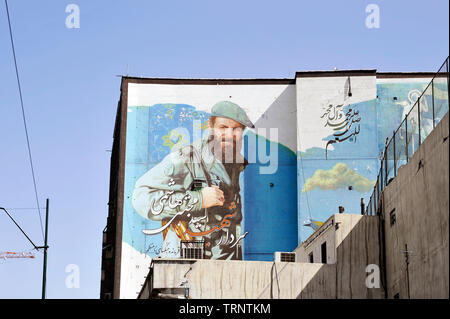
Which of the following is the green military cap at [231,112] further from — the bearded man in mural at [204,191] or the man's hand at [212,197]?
the man's hand at [212,197]

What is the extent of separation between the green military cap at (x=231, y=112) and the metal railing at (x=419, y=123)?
21680mm

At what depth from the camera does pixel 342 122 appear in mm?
59375

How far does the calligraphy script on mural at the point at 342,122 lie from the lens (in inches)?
2329

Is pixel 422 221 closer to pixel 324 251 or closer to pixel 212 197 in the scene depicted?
pixel 324 251

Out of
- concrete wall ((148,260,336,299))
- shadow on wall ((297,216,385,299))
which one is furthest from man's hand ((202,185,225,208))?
concrete wall ((148,260,336,299))

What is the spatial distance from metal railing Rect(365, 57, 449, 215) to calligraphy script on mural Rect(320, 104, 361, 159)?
18797 mm

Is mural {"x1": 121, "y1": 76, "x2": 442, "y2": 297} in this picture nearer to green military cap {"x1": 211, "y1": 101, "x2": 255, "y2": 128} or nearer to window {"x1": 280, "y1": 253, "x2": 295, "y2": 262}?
green military cap {"x1": 211, "y1": 101, "x2": 255, "y2": 128}

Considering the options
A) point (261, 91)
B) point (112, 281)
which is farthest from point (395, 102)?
point (112, 281)

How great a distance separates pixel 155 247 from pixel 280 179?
9.84m

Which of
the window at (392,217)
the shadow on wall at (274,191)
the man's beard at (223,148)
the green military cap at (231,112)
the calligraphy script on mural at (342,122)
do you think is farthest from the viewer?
the green military cap at (231,112)

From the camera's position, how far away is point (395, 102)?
60.0 meters

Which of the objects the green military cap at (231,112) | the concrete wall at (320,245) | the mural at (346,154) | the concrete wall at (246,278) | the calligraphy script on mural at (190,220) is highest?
the green military cap at (231,112)

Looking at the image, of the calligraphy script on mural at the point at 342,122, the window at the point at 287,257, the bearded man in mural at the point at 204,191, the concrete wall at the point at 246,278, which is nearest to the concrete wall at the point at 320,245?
the concrete wall at the point at 246,278
